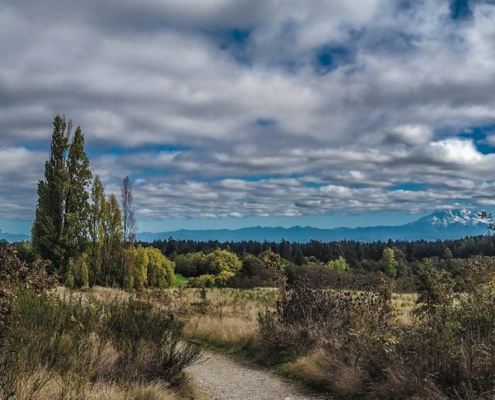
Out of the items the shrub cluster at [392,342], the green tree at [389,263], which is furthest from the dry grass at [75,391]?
the green tree at [389,263]

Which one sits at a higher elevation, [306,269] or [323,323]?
[323,323]

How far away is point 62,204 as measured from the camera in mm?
29594

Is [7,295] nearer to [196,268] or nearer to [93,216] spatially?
[93,216]

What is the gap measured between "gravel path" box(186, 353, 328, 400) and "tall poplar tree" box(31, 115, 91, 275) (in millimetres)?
21778

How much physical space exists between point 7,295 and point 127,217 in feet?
100

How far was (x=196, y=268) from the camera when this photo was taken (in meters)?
66.5

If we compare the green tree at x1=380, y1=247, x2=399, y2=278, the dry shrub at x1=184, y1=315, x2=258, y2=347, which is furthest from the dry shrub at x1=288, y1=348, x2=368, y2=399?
the green tree at x1=380, y1=247, x2=399, y2=278

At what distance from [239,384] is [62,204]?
24279mm

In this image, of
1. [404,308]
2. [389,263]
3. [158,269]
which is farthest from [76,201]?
[389,263]

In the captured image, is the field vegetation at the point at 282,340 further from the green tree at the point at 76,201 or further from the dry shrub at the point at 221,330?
the green tree at the point at 76,201

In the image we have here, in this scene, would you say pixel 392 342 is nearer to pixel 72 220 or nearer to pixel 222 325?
pixel 222 325

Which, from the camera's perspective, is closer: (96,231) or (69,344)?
(69,344)

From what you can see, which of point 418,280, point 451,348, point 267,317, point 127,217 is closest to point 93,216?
point 127,217

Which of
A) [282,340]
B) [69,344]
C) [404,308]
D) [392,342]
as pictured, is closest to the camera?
[69,344]
